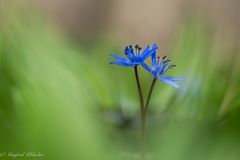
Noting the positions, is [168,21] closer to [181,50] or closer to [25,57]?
[181,50]

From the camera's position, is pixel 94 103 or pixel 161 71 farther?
pixel 161 71

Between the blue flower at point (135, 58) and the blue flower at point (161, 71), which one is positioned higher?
the blue flower at point (135, 58)

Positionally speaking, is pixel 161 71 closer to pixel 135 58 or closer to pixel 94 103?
pixel 135 58

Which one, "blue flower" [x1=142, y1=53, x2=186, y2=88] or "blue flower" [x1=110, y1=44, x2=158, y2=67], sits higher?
"blue flower" [x1=110, y1=44, x2=158, y2=67]

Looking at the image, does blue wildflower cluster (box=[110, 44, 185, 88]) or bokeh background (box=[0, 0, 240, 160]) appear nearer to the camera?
bokeh background (box=[0, 0, 240, 160])

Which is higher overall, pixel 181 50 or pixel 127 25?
pixel 127 25

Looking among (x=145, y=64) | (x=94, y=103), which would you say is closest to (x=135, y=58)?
(x=145, y=64)

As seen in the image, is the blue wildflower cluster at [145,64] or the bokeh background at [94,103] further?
the blue wildflower cluster at [145,64]

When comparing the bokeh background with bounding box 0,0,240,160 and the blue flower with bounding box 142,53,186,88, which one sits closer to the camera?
the bokeh background with bounding box 0,0,240,160

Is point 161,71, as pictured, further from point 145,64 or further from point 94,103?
point 94,103

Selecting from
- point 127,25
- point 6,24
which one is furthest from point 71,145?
point 127,25

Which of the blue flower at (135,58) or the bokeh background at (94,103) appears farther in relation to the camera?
the blue flower at (135,58)
